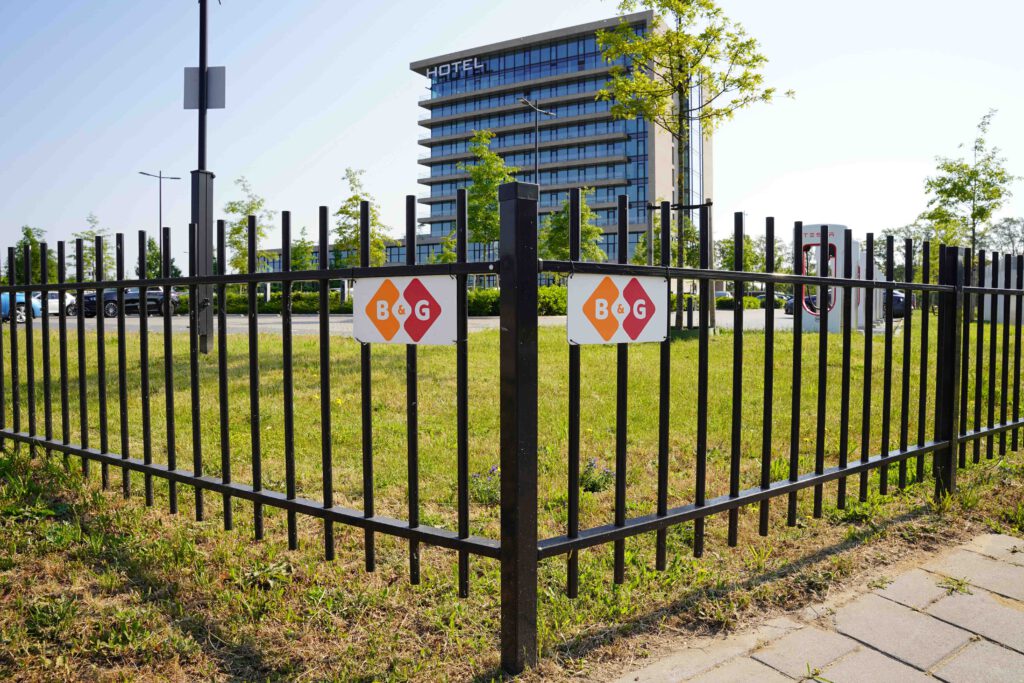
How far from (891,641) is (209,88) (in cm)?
1079

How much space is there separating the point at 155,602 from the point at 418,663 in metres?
1.37

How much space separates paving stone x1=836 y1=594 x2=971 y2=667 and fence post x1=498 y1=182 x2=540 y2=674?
4.52 feet

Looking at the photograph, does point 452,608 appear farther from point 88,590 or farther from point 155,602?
point 88,590

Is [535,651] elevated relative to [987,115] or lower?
lower

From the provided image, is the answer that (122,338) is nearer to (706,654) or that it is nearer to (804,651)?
(706,654)

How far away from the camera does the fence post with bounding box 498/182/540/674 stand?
94.0 inches

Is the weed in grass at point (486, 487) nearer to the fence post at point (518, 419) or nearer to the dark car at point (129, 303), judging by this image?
the fence post at point (518, 419)

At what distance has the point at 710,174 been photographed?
95250 millimetres

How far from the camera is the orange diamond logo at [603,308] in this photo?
2.64m

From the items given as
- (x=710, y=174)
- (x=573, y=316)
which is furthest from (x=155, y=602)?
(x=710, y=174)

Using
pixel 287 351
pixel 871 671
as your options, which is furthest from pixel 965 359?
pixel 287 351

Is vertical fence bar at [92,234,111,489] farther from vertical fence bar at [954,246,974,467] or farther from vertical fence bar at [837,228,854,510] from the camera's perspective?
vertical fence bar at [954,246,974,467]

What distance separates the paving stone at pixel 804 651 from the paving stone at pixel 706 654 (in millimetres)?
47

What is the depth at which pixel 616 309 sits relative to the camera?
273 centimetres
